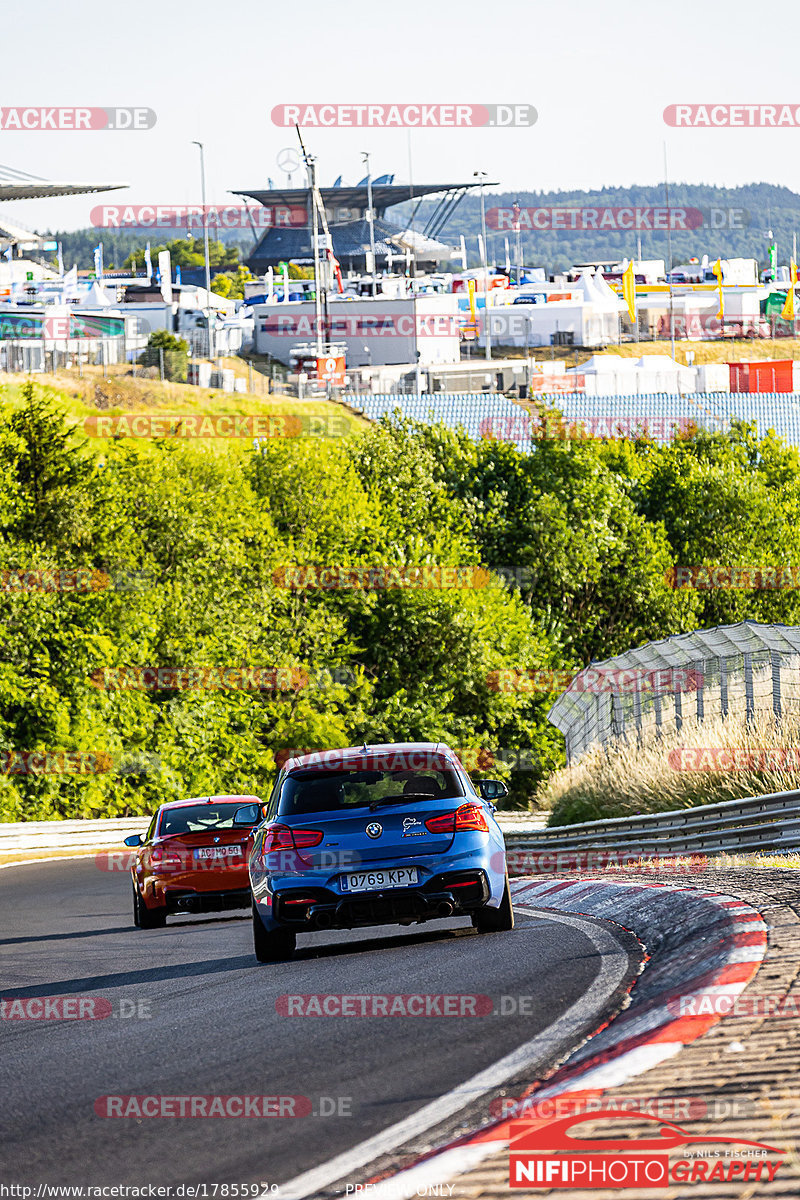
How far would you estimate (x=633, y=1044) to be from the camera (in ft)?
19.3

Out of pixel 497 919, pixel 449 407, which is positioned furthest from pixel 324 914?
pixel 449 407

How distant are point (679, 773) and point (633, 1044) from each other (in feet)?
49.3

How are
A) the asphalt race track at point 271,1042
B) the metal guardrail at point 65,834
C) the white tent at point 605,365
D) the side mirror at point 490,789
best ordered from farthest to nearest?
the white tent at point 605,365
the metal guardrail at point 65,834
the side mirror at point 490,789
the asphalt race track at point 271,1042

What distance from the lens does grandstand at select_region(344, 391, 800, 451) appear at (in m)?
81.3

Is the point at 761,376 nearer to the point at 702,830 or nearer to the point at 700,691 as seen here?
the point at 700,691

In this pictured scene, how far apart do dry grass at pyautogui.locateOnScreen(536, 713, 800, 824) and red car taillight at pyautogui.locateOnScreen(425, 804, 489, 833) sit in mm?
7036

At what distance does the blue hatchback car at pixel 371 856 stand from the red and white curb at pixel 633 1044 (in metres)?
1.83

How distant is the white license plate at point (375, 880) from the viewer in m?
10.4

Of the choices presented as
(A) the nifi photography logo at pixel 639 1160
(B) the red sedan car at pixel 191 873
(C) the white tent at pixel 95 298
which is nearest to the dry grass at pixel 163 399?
(C) the white tent at pixel 95 298

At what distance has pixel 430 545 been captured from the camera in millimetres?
60875

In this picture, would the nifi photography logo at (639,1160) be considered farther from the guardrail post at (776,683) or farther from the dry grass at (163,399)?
the dry grass at (163,399)

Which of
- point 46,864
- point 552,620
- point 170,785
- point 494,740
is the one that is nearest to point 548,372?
point 552,620

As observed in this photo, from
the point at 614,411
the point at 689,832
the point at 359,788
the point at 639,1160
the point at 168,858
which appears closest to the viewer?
the point at 639,1160

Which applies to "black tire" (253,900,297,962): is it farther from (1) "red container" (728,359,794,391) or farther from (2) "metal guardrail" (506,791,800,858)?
(1) "red container" (728,359,794,391)
